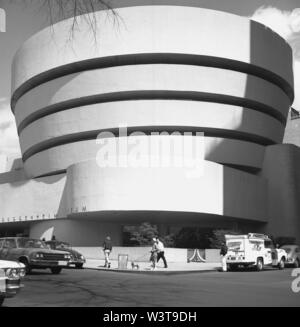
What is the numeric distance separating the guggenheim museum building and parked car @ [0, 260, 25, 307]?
33764 millimetres

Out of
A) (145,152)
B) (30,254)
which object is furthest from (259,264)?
(145,152)

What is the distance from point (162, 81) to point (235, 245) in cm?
2582

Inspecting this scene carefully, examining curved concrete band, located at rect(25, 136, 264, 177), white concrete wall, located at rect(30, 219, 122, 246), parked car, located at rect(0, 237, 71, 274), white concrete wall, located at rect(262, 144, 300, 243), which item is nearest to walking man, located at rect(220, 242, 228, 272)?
parked car, located at rect(0, 237, 71, 274)

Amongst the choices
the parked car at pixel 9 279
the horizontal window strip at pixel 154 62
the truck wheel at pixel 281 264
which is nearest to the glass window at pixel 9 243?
the parked car at pixel 9 279

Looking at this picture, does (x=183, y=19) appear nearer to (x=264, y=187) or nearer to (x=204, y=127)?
(x=204, y=127)

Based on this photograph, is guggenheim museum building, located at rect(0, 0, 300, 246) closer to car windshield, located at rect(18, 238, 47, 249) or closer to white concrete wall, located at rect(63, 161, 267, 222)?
white concrete wall, located at rect(63, 161, 267, 222)

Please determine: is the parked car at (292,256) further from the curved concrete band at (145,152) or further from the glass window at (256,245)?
the curved concrete band at (145,152)

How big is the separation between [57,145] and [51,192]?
5943mm

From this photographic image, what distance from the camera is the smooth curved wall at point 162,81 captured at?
48.8 metres

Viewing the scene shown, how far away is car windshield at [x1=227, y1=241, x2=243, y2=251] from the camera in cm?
2614

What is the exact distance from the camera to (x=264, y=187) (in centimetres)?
5231

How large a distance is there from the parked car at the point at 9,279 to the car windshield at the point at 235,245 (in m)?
18.4
